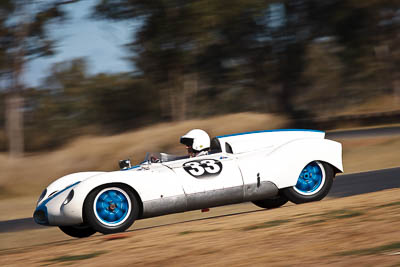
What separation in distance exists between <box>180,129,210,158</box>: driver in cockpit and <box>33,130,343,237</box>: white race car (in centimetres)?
13

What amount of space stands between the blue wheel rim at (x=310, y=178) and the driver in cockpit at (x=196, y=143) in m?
1.42

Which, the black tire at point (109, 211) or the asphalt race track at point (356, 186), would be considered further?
the asphalt race track at point (356, 186)

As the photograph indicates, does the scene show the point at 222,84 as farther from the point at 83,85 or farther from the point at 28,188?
the point at 83,85

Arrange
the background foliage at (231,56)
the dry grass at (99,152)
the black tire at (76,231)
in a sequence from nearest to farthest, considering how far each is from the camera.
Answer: the black tire at (76,231), the dry grass at (99,152), the background foliage at (231,56)

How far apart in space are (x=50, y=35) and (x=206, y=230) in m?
20.0

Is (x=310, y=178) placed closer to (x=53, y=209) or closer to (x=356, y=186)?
(x=356, y=186)

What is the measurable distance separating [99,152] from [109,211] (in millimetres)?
14143

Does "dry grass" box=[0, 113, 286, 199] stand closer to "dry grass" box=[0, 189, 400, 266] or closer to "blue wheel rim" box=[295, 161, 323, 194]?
"blue wheel rim" box=[295, 161, 323, 194]

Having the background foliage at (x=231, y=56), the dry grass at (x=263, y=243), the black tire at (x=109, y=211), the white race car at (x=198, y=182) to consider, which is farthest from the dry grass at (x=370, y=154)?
the black tire at (x=109, y=211)

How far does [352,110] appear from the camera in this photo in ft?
153

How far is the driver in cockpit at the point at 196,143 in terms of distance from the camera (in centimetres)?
822

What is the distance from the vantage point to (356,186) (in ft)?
37.4

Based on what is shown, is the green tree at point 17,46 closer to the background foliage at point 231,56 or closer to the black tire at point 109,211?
the background foliage at point 231,56

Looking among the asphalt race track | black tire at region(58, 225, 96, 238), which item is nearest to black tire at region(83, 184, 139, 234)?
black tire at region(58, 225, 96, 238)
